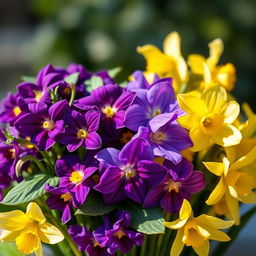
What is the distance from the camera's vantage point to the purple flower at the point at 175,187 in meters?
0.70

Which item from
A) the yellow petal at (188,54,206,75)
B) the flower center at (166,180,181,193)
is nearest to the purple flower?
the flower center at (166,180,181,193)

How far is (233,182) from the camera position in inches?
28.0

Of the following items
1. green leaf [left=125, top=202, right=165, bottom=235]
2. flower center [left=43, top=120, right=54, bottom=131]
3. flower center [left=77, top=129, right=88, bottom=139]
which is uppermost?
flower center [left=43, top=120, right=54, bottom=131]

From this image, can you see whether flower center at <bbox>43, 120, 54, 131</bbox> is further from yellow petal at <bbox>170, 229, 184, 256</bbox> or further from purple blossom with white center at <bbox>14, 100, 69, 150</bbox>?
yellow petal at <bbox>170, 229, 184, 256</bbox>

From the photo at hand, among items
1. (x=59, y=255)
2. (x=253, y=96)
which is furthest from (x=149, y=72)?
(x=253, y=96)

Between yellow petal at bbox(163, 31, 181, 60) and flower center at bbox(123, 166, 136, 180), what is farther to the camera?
yellow petal at bbox(163, 31, 181, 60)

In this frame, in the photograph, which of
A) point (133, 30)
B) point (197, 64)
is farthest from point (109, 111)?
point (133, 30)

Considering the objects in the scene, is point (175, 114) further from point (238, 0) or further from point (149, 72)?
point (238, 0)

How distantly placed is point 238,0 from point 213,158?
7.35 ft

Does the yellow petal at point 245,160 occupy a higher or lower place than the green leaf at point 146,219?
higher

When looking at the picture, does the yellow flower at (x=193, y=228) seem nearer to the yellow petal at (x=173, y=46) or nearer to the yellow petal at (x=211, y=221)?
the yellow petal at (x=211, y=221)

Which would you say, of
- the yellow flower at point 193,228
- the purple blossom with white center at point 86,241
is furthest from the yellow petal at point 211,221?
the purple blossom with white center at point 86,241

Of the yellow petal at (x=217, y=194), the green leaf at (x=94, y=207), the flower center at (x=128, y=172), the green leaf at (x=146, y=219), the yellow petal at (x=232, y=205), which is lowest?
the yellow petal at (x=232, y=205)

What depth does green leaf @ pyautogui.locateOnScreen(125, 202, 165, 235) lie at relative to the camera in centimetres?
68
